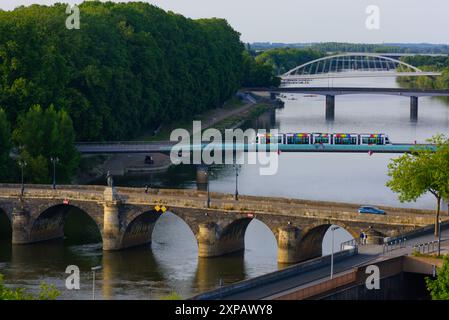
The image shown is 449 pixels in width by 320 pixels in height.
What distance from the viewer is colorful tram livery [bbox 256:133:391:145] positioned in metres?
139

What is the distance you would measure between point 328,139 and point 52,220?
44.0 meters

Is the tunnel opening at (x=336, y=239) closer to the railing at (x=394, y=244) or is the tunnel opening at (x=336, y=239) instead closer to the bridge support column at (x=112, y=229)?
the railing at (x=394, y=244)

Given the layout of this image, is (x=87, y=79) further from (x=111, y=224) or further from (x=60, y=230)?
(x=111, y=224)

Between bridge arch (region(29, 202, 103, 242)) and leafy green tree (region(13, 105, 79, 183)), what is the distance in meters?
15.3

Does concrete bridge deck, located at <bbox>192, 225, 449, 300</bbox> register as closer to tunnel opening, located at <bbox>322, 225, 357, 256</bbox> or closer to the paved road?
the paved road

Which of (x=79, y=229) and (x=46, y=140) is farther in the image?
(x=46, y=140)

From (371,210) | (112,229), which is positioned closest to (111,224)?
(112,229)

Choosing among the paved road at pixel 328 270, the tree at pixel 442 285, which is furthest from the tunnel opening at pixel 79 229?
the tree at pixel 442 285

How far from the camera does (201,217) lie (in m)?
97.1

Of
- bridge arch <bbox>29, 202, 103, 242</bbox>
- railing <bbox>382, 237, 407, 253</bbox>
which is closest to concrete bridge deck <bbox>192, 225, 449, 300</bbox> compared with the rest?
railing <bbox>382, 237, 407, 253</bbox>

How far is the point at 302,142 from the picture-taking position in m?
140

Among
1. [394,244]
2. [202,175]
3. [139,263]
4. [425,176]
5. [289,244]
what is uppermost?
[425,176]
